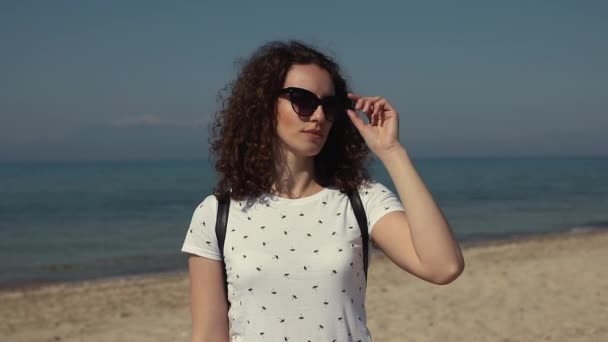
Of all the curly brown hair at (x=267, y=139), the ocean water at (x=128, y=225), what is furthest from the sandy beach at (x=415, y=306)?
the curly brown hair at (x=267, y=139)

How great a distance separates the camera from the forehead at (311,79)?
8.12ft

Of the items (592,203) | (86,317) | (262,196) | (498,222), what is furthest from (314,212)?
(592,203)

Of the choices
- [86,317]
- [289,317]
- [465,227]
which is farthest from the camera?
[465,227]

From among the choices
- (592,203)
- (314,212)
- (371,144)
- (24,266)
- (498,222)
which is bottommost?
(592,203)

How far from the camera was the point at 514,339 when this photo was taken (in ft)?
28.8

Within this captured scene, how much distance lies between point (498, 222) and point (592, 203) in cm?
1206

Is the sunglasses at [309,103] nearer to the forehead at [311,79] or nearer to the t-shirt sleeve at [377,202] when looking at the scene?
the forehead at [311,79]

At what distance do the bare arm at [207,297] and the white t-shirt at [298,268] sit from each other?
4cm

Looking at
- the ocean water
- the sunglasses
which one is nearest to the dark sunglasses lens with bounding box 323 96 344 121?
the sunglasses

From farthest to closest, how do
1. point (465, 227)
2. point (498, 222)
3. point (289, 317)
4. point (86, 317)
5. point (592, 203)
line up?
point (592, 203), point (498, 222), point (465, 227), point (86, 317), point (289, 317)

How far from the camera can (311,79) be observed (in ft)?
8.15

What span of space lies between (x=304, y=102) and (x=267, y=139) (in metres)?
0.22

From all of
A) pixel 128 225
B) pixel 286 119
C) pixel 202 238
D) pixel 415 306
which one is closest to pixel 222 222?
pixel 202 238

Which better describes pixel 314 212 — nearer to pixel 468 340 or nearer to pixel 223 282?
pixel 223 282
